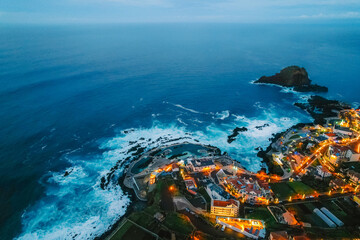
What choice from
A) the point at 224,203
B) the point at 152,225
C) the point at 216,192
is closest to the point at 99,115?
the point at 152,225

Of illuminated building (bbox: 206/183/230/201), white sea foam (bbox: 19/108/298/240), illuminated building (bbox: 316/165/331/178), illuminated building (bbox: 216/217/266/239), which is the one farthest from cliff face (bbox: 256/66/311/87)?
illuminated building (bbox: 216/217/266/239)

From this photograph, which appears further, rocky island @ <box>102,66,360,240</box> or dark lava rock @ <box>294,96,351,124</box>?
dark lava rock @ <box>294,96,351,124</box>

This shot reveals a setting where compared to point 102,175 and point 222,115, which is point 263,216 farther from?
point 222,115

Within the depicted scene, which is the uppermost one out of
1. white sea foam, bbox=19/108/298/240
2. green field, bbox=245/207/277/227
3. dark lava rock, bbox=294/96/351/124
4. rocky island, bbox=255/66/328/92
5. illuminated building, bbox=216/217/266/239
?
rocky island, bbox=255/66/328/92

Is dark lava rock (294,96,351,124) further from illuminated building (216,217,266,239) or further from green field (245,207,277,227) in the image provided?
illuminated building (216,217,266,239)

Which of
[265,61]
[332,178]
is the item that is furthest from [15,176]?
[265,61]

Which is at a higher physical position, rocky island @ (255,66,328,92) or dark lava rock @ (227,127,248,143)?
rocky island @ (255,66,328,92)

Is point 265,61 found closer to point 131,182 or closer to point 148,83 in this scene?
point 148,83
